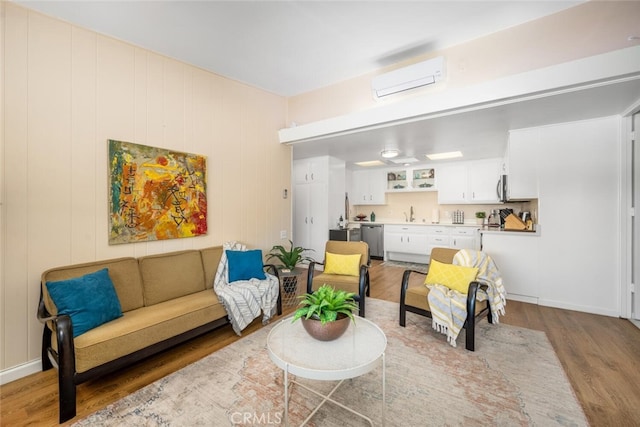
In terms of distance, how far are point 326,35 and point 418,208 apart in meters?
5.09

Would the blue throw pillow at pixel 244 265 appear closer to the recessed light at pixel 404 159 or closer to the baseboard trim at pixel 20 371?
the baseboard trim at pixel 20 371

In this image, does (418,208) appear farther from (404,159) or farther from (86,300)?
(86,300)

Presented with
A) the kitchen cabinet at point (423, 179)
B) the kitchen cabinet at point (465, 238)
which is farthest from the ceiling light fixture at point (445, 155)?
the kitchen cabinet at point (465, 238)

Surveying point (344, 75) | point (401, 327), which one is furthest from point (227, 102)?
point (401, 327)

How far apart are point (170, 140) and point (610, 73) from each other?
4.21 meters

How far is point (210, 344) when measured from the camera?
8.47ft

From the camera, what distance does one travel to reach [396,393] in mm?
1874

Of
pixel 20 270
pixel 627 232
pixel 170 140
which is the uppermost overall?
pixel 170 140

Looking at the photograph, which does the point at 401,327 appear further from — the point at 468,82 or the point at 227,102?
the point at 227,102

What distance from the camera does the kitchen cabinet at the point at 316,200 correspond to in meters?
5.43

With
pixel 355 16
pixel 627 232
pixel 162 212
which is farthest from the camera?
pixel 627 232

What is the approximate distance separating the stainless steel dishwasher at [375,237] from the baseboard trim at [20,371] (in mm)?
5698

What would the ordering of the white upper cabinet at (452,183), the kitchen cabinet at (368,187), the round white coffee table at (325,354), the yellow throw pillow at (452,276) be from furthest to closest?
the kitchen cabinet at (368,187), the white upper cabinet at (452,183), the yellow throw pillow at (452,276), the round white coffee table at (325,354)

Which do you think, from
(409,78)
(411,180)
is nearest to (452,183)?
(411,180)
